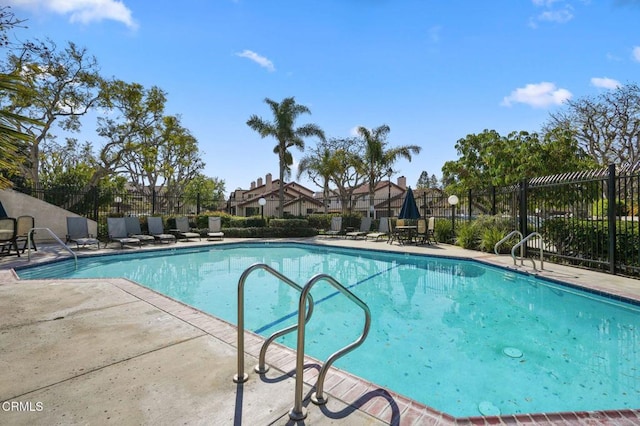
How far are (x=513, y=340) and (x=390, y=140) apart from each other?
20861 mm

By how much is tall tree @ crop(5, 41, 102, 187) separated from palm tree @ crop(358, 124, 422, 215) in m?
16.5

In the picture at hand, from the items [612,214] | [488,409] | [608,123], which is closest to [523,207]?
[612,214]

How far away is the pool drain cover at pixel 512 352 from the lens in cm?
393

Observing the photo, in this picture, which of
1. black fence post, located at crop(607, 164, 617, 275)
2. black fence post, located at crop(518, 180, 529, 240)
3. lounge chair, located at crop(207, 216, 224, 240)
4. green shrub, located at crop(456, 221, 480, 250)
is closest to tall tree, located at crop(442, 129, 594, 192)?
green shrub, located at crop(456, 221, 480, 250)

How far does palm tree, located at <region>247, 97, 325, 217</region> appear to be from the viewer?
19328 millimetres

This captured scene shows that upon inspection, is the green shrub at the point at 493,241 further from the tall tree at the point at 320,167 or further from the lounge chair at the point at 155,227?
the tall tree at the point at 320,167

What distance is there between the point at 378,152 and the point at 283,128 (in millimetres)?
7372

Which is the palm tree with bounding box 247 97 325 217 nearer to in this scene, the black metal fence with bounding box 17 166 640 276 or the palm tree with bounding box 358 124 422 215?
the palm tree with bounding box 358 124 422 215

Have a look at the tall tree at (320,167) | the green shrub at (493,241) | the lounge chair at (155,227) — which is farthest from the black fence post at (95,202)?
the green shrub at (493,241)

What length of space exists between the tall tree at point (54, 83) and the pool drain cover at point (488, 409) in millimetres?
19400

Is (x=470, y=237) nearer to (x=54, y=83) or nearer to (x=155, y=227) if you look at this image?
(x=155, y=227)

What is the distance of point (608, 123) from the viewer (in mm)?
24328

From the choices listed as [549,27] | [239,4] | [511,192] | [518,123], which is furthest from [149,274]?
[518,123]

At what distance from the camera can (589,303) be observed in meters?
5.76
